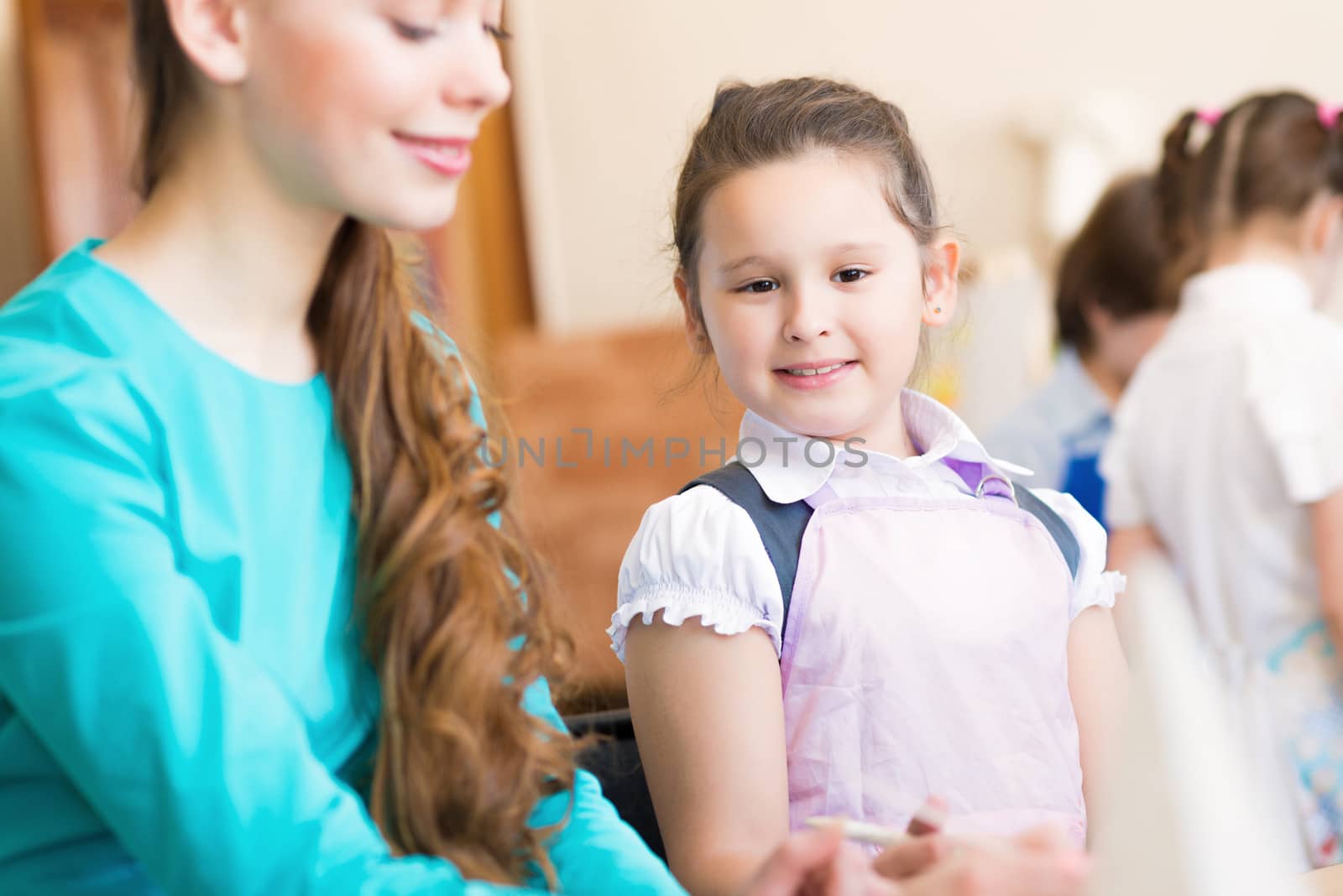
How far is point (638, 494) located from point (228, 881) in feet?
8.66

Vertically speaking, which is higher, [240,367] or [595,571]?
[240,367]

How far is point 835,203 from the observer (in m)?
0.81

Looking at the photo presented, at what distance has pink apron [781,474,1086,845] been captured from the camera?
2.43 ft

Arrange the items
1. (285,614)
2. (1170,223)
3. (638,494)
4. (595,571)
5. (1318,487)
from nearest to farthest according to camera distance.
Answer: (285,614) → (1318,487) → (1170,223) → (595,571) → (638,494)

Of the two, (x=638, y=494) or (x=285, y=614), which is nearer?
(x=285, y=614)

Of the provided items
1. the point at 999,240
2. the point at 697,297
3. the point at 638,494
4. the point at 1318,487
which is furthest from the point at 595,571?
the point at 697,297

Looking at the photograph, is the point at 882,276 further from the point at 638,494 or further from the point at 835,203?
the point at 638,494

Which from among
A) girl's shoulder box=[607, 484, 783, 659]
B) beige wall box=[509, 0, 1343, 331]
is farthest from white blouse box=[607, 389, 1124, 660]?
beige wall box=[509, 0, 1343, 331]

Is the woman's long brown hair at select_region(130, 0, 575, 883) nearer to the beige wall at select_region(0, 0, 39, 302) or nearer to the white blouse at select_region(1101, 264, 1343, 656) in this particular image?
the white blouse at select_region(1101, 264, 1343, 656)

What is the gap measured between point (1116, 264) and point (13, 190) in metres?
2.39

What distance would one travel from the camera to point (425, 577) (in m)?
0.71

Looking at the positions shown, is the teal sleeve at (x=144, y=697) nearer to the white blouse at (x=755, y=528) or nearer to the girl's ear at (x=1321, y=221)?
the white blouse at (x=755, y=528)

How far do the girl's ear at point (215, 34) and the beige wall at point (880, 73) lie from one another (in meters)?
2.45

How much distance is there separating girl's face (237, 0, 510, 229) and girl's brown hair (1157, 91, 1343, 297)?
45.4 inches
